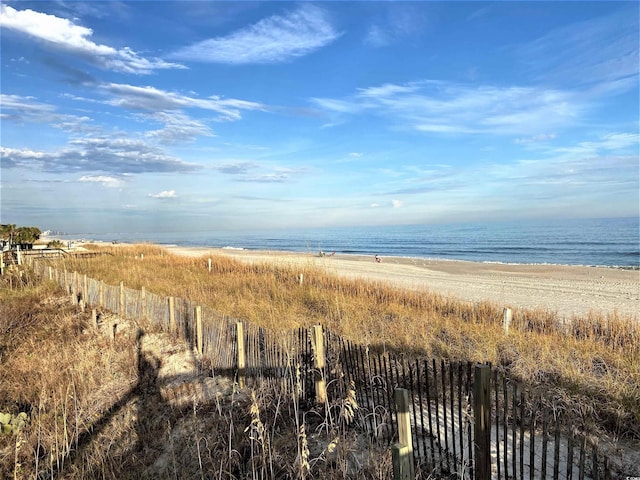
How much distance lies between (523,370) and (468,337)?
5.12ft

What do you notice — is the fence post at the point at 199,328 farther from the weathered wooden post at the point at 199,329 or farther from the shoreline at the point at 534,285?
the shoreline at the point at 534,285

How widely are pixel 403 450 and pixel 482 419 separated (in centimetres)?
94

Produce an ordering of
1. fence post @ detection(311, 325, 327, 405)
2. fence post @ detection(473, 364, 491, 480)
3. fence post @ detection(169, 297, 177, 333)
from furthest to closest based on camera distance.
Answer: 1. fence post @ detection(169, 297, 177, 333)
2. fence post @ detection(311, 325, 327, 405)
3. fence post @ detection(473, 364, 491, 480)

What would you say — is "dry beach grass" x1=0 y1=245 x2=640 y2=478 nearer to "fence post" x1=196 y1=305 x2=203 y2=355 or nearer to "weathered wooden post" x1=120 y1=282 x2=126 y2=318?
"fence post" x1=196 y1=305 x2=203 y2=355

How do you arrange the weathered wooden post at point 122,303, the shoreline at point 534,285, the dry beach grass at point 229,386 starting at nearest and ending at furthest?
the dry beach grass at point 229,386
the weathered wooden post at point 122,303
the shoreline at point 534,285

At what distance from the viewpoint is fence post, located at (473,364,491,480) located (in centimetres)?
276

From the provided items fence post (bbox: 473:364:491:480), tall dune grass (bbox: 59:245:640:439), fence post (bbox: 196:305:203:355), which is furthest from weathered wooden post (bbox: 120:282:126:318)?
fence post (bbox: 473:364:491:480)

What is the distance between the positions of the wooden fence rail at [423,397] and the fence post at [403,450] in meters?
0.01

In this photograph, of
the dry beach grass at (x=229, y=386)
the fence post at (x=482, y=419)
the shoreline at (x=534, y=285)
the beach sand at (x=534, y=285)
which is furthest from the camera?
the beach sand at (x=534, y=285)

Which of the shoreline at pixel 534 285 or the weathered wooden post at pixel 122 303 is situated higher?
the weathered wooden post at pixel 122 303

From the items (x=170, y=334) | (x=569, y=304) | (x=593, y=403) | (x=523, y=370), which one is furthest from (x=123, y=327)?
(x=569, y=304)

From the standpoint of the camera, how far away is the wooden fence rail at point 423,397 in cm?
285

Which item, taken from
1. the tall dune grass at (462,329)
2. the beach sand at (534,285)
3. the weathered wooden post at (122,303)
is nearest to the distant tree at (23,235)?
the tall dune grass at (462,329)

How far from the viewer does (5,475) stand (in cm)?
442
